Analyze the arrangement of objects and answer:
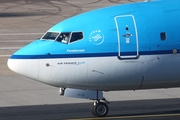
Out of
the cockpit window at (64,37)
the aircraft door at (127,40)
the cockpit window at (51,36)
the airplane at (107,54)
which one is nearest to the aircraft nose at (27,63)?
the airplane at (107,54)

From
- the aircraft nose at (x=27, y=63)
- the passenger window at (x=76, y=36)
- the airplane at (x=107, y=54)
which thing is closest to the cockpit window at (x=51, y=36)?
the airplane at (x=107, y=54)

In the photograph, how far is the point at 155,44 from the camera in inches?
585

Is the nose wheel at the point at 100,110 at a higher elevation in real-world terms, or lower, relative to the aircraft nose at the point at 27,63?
lower

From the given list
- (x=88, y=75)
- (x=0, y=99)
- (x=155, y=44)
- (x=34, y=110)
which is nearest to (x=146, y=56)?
(x=155, y=44)

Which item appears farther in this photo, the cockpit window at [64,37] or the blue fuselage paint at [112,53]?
the cockpit window at [64,37]

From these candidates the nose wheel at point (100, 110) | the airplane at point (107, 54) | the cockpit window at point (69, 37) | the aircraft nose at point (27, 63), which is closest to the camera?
the aircraft nose at point (27, 63)

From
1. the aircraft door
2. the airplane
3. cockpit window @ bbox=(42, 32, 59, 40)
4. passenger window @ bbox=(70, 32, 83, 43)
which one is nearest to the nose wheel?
the airplane

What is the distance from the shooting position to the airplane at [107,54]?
1473 centimetres

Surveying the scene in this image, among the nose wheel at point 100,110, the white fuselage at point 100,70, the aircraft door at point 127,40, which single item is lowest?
the nose wheel at point 100,110

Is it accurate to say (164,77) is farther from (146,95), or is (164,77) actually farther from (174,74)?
(146,95)

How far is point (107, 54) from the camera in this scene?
14.8 m

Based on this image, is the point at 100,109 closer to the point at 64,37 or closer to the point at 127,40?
the point at 127,40

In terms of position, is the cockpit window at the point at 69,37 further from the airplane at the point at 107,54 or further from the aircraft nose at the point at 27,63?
the aircraft nose at the point at 27,63

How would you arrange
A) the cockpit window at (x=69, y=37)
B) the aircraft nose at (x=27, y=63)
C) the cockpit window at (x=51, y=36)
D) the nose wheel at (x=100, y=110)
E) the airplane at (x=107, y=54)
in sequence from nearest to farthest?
1. the aircraft nose at (x=27, y=63)
2. the airplane at (x=107, y=54)
3. the cockpit window at (x=69, y=37)
4. the cockpit window at (x=51, y=36)
5. the nose wheel at (x=100, y=110)
